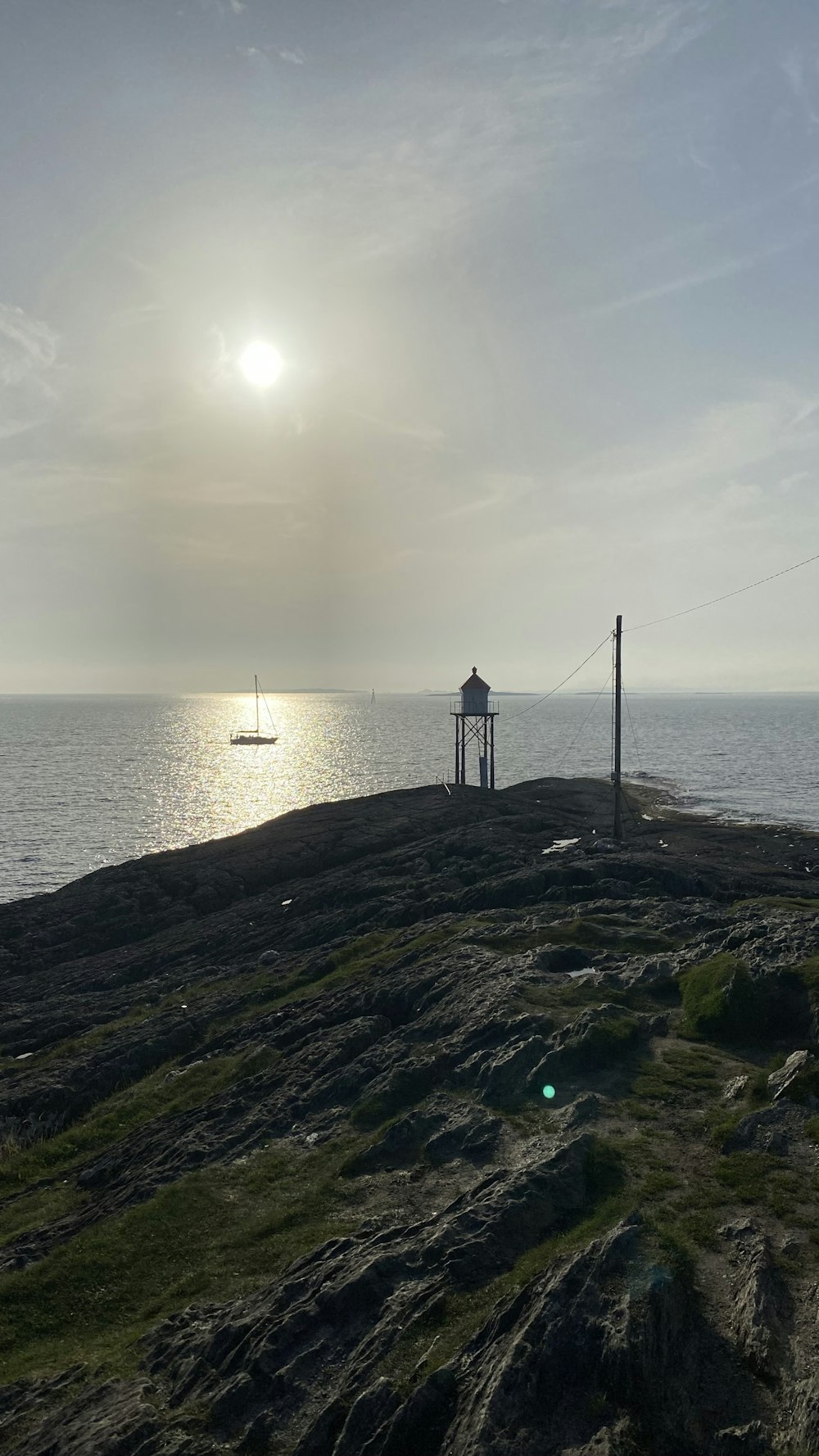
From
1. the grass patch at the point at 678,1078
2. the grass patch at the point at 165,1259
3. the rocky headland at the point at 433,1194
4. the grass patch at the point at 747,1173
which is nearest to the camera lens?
the rocky headland at the point at 433,1194

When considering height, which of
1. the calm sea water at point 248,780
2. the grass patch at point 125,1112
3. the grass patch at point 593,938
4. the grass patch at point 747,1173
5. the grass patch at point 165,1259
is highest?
the grass patch at point 747,1173

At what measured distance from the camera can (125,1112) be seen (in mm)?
22547

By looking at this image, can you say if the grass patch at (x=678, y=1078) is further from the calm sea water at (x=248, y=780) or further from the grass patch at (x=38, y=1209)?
the calm sea water at (x=248, y=780)

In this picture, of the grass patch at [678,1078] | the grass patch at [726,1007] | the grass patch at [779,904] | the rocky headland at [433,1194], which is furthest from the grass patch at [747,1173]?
the grass patch at [779,904]

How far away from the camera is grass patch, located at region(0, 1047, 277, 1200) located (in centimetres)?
2070

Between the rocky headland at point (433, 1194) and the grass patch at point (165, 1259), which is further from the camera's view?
the grass patch at point (165, 1259)

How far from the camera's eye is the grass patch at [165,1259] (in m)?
13.2

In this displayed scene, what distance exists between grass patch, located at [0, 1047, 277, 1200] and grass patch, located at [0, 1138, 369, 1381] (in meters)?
4.90

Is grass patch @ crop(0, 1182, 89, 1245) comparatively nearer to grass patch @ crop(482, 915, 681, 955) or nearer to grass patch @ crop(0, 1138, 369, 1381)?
grass patch @ crop(0, 1138, 369, 1381)

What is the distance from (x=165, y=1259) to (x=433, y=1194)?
519 centimetres

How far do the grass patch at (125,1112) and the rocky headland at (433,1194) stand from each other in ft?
0.36

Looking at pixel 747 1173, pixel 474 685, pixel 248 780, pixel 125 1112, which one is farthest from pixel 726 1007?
pixel 248 780

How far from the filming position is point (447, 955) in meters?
26.7

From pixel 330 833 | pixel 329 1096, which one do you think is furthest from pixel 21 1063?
pixel 330 833
